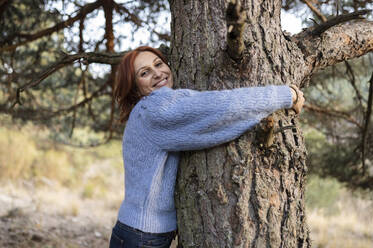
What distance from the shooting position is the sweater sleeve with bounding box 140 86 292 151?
1383mm

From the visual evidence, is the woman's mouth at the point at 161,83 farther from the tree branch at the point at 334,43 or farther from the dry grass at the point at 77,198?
the dry grass at the point at 77,198

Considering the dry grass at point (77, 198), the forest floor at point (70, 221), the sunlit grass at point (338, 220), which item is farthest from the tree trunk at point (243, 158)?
the forest floor at point (70, 221)

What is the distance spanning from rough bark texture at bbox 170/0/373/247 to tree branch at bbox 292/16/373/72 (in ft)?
0.37

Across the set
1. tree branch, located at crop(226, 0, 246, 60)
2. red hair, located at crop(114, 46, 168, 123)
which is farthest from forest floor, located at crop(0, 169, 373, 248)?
tree branch, located at crop(226, 0, 246, 60)

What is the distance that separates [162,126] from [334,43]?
103cm

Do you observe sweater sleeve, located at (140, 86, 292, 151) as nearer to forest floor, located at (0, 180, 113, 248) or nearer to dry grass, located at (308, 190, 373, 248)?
forest floor, located at (0, 180, 113, 248)

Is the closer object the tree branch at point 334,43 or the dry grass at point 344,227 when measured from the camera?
the tree branch at point 334,43

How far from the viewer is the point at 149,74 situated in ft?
5.93

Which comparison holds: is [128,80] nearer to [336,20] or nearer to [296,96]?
[296,96]

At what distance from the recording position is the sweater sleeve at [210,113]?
4.54 feet

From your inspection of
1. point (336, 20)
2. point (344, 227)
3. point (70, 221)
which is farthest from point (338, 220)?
point (336, 20)

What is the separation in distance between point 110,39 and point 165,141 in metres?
1.69

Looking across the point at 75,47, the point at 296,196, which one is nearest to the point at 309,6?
the point at 296,196

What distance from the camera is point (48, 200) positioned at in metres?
6.93
